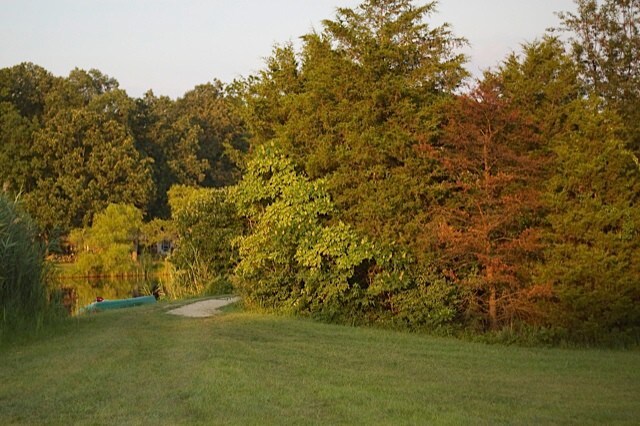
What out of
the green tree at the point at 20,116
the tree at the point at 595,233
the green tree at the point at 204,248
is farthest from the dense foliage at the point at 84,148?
the tree at the point at 595,233

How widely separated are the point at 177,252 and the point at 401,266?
44.7 feet

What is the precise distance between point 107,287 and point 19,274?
23.0 m

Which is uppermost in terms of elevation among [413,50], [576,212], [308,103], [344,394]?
[413,50]

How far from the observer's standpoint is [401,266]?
15.3 meters

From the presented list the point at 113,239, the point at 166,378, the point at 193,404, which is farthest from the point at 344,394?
the point at 113,239

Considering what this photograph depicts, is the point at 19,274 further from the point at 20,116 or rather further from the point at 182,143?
the point at 182,143

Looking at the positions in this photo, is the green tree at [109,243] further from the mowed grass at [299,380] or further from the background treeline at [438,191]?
the mowed grass at [299,380]

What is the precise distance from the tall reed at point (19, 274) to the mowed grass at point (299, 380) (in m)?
0.70

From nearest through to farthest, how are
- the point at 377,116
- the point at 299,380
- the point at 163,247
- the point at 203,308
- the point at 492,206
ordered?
the point at 299,380 < the point at 492,206 < the point at 377,116 < the point at 203,308 < the point at 163,247

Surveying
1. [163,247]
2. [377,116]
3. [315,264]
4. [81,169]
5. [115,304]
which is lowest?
[115,304]

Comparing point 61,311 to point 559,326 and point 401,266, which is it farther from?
point 559,326

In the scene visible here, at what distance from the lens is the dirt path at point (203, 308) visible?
16719 mm

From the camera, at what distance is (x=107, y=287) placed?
3588cm

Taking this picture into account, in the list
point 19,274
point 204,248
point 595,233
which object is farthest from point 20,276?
point 204,248
